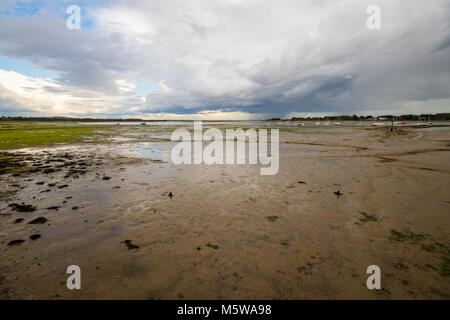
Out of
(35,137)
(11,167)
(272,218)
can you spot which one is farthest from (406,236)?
(35,137)

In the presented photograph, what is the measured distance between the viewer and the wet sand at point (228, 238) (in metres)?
3.40

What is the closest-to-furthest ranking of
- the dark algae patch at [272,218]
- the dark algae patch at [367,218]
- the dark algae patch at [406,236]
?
the dark algae patch at [406,236]
the dark algae patch at [367,218]
the dark algae patch at [272,218]

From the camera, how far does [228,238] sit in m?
4.94

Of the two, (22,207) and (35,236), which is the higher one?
(22,207)

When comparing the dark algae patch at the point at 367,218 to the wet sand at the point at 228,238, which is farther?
the dark algae patch at the point at 367,218

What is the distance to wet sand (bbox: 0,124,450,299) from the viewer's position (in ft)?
11.2

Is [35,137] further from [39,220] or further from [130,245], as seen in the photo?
[130,245]

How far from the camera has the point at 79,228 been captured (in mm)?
5336

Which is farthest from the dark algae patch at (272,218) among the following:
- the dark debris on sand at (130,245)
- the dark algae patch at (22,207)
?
the dark algae patch at (22,207)

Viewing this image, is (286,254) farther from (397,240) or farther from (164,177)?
(164,177)

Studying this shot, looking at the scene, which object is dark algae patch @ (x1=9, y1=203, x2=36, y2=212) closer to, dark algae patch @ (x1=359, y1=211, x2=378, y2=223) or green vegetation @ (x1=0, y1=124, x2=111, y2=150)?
dark algae patch @ (x1=359, y1=211, x2=378, y2=223)

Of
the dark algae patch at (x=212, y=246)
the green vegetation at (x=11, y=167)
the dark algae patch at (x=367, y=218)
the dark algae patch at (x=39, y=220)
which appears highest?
the green vegetation at (x=11, y=167)

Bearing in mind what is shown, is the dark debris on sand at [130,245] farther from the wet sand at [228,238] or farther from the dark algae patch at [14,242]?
the dark algae patch at [14,242]
